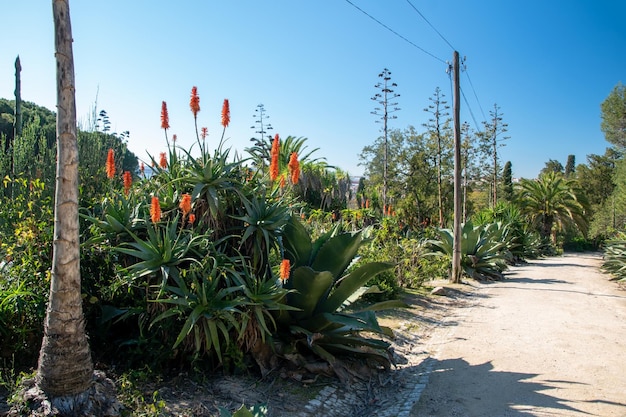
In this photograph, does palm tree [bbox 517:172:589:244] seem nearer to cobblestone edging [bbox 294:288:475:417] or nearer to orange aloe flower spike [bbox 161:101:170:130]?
cobblestone edging [bbox 294:288:475:417]

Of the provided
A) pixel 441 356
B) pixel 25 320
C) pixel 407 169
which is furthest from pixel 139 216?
pixel 407 169

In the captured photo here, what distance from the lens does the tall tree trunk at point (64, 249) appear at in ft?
9.43

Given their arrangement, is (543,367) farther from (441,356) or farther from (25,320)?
(25,320)

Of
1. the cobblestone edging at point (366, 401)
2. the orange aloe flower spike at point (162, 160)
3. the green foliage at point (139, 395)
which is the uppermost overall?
the orange aloe flower spike at point (162, 160)

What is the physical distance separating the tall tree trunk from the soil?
504mm

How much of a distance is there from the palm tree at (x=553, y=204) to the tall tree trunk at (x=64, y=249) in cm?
2758

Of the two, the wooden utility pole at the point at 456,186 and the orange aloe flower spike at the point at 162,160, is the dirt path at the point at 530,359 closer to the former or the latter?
the wooden utility pole at the point at 456,186

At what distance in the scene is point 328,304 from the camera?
15.6ft

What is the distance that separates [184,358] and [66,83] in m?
2.45

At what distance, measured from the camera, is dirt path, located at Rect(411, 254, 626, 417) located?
4160 mm

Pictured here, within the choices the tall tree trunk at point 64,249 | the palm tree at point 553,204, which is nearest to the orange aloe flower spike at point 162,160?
the tall tree trunk at point 64,249

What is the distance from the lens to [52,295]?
9.57ft

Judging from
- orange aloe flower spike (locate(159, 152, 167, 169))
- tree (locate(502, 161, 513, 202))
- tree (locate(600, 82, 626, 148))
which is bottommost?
orange aloe flower spike (locate(159, 152, 167, 169))

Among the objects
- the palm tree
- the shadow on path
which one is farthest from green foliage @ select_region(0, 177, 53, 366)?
the palm tree
